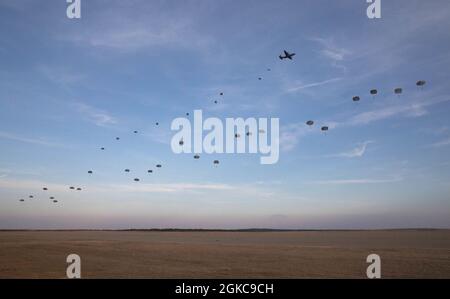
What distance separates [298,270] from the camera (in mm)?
33000

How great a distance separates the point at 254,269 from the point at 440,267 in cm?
1654

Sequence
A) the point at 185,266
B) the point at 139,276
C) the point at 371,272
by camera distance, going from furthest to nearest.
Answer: the point at 185,266 → the point at 371,272 → the point at 139,276

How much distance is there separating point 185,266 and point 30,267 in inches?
536

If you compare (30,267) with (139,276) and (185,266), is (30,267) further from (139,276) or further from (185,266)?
(185,266)

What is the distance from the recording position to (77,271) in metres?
32.6
